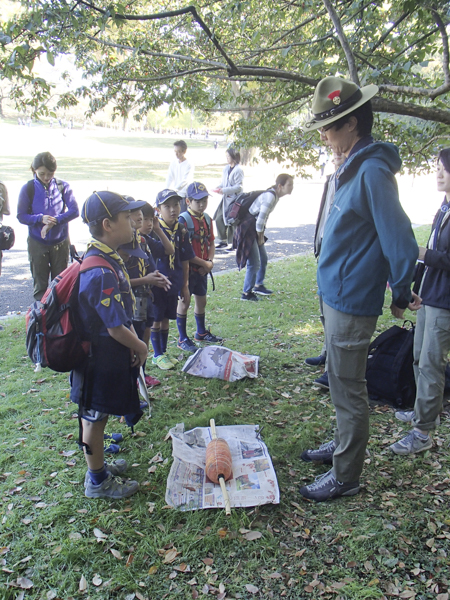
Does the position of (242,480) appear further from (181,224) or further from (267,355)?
(181,224)

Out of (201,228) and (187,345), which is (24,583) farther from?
(201,228)

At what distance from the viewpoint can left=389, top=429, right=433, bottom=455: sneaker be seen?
337 centimetres

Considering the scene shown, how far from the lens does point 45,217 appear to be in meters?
5.50

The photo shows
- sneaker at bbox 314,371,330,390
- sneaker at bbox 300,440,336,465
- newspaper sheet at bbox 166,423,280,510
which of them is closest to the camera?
newspaper sheet at bbox 166,423,280,510

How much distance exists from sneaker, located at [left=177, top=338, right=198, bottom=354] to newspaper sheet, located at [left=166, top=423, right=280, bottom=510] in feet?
5.74

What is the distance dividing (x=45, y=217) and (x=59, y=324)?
3.50 m

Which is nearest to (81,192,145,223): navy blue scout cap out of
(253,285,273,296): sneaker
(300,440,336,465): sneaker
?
(300,440,336,465): sneaker

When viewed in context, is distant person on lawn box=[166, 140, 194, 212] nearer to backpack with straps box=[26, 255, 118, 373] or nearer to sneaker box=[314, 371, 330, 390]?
sneaker box=[314, 371, 330, 390]

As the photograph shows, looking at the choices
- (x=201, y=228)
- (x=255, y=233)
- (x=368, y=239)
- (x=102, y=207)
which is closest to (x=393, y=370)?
(x=368, y=239)

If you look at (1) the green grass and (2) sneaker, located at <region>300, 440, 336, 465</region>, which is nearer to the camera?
(1) the green grass

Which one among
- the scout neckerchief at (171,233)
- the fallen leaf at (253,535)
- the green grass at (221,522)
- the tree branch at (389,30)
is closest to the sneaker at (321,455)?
the green grass at (221,522)

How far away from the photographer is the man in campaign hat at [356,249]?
2299 millimetres

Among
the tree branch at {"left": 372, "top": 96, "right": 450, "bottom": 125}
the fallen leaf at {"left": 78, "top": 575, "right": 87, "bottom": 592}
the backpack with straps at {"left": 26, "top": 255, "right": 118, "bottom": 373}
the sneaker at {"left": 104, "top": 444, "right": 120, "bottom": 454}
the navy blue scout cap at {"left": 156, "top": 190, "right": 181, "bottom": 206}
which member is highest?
the tree branch at {"left": 372, "top": 96, "right": 450, "bottom": 125}

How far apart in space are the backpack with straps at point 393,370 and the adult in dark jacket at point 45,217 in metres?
4.06
